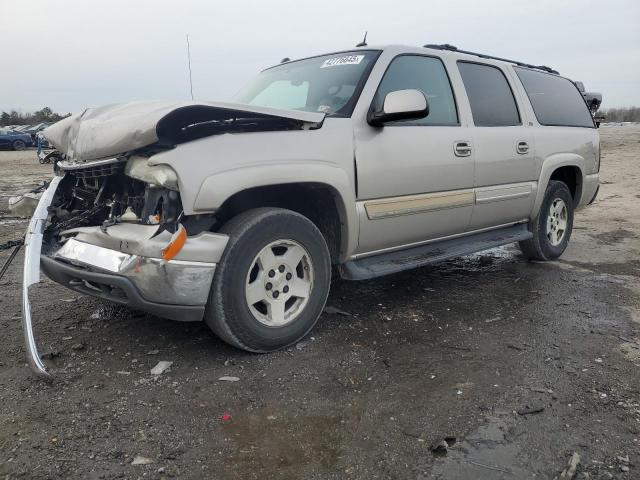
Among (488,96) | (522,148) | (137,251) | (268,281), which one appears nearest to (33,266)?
(137,251)

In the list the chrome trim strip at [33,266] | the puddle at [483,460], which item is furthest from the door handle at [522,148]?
the chrome trim strip at [33,266]

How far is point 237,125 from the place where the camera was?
10.0ft

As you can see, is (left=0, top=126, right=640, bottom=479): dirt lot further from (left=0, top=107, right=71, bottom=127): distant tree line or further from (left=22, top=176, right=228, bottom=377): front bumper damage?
(left=0, top=107, right=71, bottom=127): distant tree line

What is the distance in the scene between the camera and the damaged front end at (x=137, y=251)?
276cm

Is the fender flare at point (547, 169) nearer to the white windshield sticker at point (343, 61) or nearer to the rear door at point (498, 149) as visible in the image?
the rear door at point (498, 149)

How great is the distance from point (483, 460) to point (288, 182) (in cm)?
175

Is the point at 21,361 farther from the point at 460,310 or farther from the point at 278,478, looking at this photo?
the point at 460,310

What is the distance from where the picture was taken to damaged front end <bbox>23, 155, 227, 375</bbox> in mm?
Answer: 2764

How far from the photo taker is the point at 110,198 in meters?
3.36

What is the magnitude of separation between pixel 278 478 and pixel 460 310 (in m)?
2.39

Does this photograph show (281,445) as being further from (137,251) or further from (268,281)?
(137,251)

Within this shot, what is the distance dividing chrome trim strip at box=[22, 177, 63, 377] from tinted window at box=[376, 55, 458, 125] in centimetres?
228

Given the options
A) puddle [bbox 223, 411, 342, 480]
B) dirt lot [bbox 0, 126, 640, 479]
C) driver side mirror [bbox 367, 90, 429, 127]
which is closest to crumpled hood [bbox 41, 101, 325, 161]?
driver side mirror [bbox 367, 90, 429, 127]

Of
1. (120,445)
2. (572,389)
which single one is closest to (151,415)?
(120,445)
